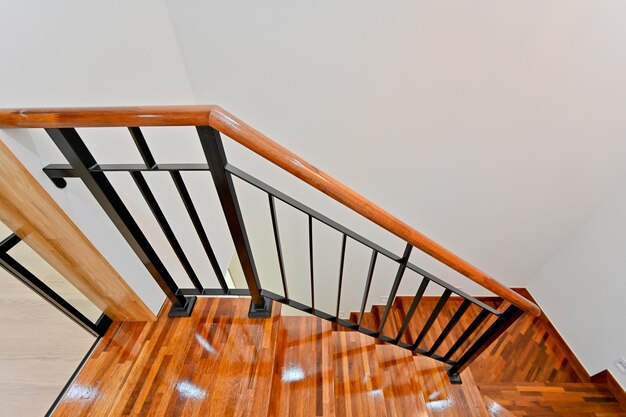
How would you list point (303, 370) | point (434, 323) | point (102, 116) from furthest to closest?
point (434, 323) < point (303, 370) < point (102, 116)

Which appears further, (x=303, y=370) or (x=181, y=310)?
(x=181, y=310)

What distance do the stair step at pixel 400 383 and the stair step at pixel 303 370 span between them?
0.42 meters

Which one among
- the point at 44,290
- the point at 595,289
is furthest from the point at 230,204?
the point at 595,289

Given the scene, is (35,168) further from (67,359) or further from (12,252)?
(67,359)

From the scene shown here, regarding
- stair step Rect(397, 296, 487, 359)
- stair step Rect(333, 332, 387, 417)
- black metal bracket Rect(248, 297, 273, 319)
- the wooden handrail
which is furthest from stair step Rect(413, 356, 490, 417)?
the wooden handrail

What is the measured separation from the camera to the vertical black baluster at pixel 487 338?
1.24 m

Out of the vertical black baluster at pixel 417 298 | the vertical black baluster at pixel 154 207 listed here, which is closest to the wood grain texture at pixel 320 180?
the vertical black baluster at pixel 417 298

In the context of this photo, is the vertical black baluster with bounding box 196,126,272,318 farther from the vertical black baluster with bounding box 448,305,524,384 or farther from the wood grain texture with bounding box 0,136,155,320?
the vertical black baluster with bounding box 448,305,524,384

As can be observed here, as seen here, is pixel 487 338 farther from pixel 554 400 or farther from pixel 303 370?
pixel 554 400

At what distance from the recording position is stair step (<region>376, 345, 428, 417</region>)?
4.64 ft

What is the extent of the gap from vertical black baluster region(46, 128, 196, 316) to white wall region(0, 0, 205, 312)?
0.08m

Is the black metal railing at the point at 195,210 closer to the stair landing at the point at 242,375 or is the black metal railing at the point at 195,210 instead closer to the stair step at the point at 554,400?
the stair landing at the point at 242,375

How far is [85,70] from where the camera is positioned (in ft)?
3.20

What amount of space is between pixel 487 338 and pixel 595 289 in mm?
1925
